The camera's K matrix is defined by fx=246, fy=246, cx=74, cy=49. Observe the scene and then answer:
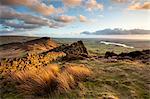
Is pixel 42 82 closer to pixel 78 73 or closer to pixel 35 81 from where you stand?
pixel 35 81

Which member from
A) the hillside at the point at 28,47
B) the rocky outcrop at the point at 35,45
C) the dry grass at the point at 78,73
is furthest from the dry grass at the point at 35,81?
the rocky outcrop at the point at 35,45

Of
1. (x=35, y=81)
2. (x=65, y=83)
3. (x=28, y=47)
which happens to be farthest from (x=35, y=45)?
(x=65, y=83)

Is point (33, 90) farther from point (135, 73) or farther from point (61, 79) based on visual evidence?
point (135, 73)

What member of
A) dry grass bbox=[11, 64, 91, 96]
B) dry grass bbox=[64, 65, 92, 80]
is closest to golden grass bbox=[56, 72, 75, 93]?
dry grass bbox=[11, 64, 91, 96]

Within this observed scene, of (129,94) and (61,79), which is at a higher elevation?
(61,79)

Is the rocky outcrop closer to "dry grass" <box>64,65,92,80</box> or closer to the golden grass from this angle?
"dry grass" <box>64,65,92,80</box>

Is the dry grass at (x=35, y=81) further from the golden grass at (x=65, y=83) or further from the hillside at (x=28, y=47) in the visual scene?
the hillside at (x=28, y=47)

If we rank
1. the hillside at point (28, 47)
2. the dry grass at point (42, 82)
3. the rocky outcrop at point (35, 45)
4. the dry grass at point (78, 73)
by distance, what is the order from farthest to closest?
the rocky outcrop at point (35, 45), the hillside at point (28, 47), the dry grass at point (78, 73), the dry grass at point (42, 82)

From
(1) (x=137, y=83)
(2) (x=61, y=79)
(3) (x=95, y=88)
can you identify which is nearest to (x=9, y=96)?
(2) (x=61, y=79)

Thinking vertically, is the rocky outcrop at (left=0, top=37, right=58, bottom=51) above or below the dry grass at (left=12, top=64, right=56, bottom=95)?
below

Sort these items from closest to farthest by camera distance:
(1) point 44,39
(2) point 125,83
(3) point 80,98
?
(3) point 80,98 → (2) point 125,83 → (1) point 44,39

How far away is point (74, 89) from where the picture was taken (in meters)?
5.14

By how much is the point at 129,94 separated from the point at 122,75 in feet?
5.12

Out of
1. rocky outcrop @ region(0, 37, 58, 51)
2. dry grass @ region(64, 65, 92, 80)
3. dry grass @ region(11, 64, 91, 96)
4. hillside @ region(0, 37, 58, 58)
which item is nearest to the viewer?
dry grass @ region(11, 64, 91, 96)
